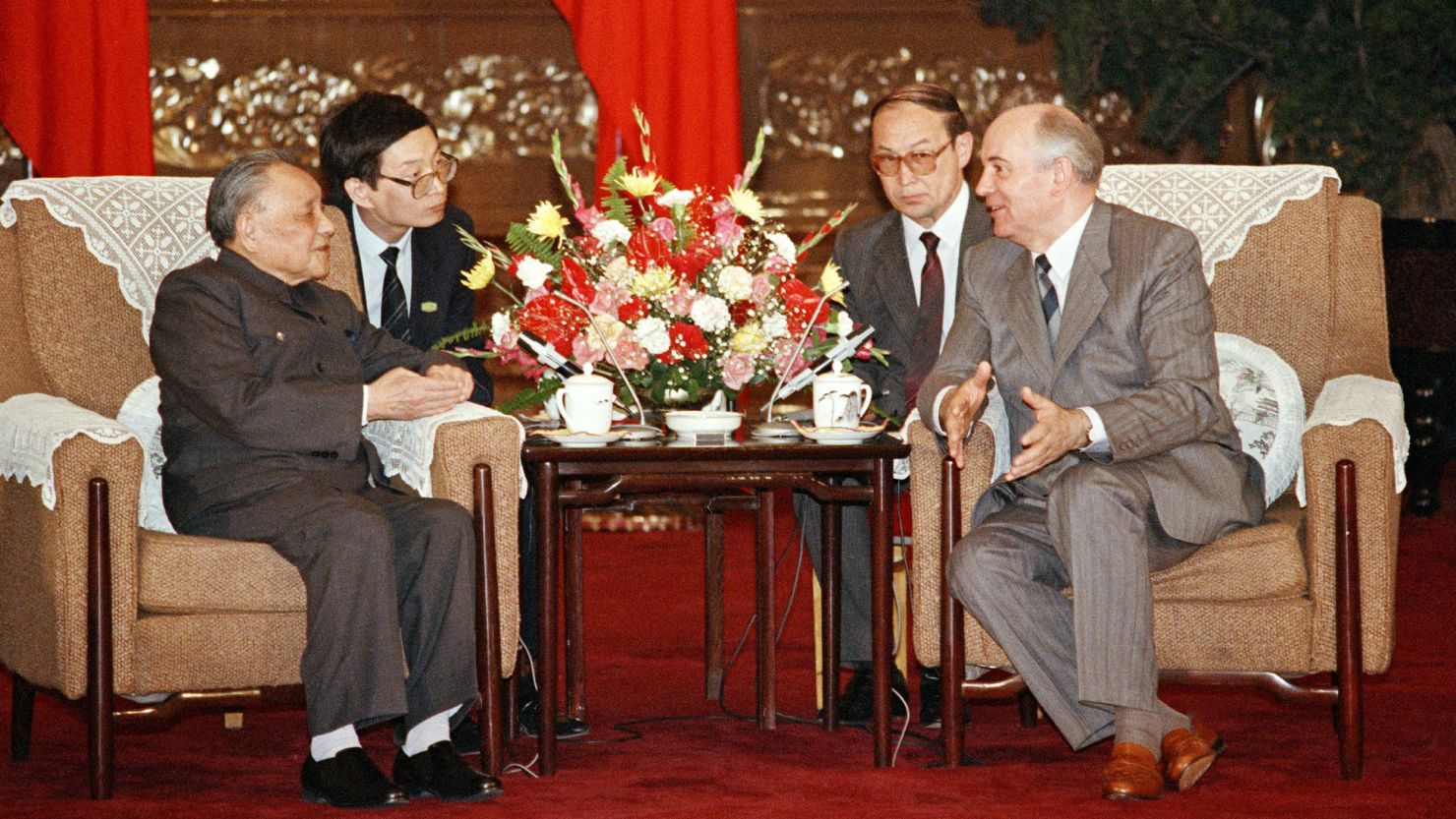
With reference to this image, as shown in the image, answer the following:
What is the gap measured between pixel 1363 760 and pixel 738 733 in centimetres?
115

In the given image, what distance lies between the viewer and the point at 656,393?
10.4 feet

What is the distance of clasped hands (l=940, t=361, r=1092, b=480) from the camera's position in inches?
109

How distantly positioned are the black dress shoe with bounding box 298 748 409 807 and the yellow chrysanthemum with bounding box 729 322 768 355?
38.6 inches

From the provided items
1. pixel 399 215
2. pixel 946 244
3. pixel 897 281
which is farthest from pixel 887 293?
pixel 399 215

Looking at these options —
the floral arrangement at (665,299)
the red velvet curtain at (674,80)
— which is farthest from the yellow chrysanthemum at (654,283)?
the red velvet curtain at (674,80)

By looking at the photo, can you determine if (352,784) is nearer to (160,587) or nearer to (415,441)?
(160,587)

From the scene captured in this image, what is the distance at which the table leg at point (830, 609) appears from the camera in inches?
127

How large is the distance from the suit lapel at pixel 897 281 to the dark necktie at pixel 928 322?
0.06ft

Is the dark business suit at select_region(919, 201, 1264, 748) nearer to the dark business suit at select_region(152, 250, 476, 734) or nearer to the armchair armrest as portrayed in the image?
the dark business suit at select_region(152, 250, 476, 734)

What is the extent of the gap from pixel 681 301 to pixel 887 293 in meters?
0.71

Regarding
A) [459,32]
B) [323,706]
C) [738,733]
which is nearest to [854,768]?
[738,733]

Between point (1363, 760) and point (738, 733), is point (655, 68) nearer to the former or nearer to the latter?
point (738, 733)

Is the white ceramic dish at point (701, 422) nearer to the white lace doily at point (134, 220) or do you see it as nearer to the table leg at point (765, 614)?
the table leg at point (765, 614)

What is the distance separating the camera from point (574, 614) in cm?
331
